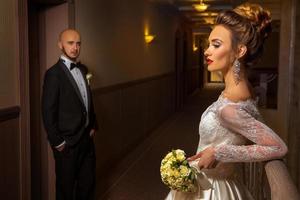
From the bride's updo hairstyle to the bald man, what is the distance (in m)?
2.07

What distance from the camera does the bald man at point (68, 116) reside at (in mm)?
3717

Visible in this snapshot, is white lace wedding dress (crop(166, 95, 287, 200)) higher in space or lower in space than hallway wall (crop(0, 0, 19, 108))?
lower

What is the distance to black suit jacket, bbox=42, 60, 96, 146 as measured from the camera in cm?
369

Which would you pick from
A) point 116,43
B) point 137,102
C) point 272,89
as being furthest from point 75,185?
point 272,89

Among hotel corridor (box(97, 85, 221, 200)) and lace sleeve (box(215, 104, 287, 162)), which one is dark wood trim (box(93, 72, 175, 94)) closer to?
hotel corridor (box(97, 85, 221, 200))

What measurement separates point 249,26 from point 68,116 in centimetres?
220

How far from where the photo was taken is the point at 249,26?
196 cm

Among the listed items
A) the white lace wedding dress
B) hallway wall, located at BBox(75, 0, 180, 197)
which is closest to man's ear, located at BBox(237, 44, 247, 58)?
the white lace wedding dress

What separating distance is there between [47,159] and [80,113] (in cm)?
97

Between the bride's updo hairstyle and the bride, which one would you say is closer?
the bride

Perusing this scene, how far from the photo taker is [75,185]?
4113 mm

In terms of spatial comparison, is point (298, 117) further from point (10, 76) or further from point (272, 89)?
point (272, 89)

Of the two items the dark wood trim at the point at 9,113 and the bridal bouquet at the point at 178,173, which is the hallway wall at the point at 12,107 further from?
the bridal bouquet at the point at 178,173

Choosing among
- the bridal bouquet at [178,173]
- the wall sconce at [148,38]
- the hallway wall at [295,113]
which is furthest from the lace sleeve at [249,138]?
the wall sconce at [148,38]
